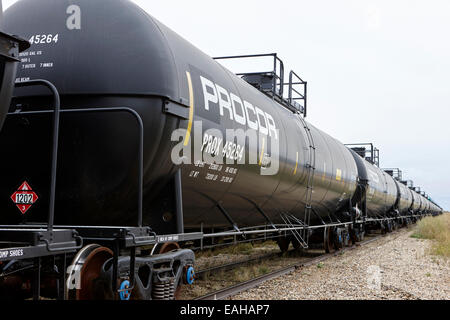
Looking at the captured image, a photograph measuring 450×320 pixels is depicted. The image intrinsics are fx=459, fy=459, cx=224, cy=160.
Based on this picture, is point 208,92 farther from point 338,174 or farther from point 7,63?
point 338,174

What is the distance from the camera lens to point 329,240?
13516 millimetres

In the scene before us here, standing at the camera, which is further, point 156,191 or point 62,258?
point 156,191

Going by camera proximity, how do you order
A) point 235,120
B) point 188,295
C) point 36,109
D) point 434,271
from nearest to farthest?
1. point 36,109
2. point 235,120
3. point 188,295
4. point 434,271

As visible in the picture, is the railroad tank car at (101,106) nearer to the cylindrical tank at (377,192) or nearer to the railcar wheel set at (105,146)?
the railcar wheel set at (105,146)

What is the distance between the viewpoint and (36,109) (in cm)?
456

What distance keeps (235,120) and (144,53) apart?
1.89 metres

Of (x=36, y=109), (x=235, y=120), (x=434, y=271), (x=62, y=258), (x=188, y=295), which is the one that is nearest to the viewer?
(x=62, y=258)

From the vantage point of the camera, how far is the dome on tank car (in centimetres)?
460

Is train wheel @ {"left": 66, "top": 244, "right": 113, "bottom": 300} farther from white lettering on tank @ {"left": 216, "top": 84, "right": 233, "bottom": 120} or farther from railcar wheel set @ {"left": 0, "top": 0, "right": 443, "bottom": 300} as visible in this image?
white lettering on tank @ {"left": 216, "top": 84, "right": 233, "bottom": 120}

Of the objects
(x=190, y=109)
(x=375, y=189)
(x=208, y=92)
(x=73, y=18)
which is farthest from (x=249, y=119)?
(x=375, y=189)

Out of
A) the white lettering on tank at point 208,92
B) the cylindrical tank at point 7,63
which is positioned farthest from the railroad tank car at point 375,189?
the cylindrical tank at point 7,63
